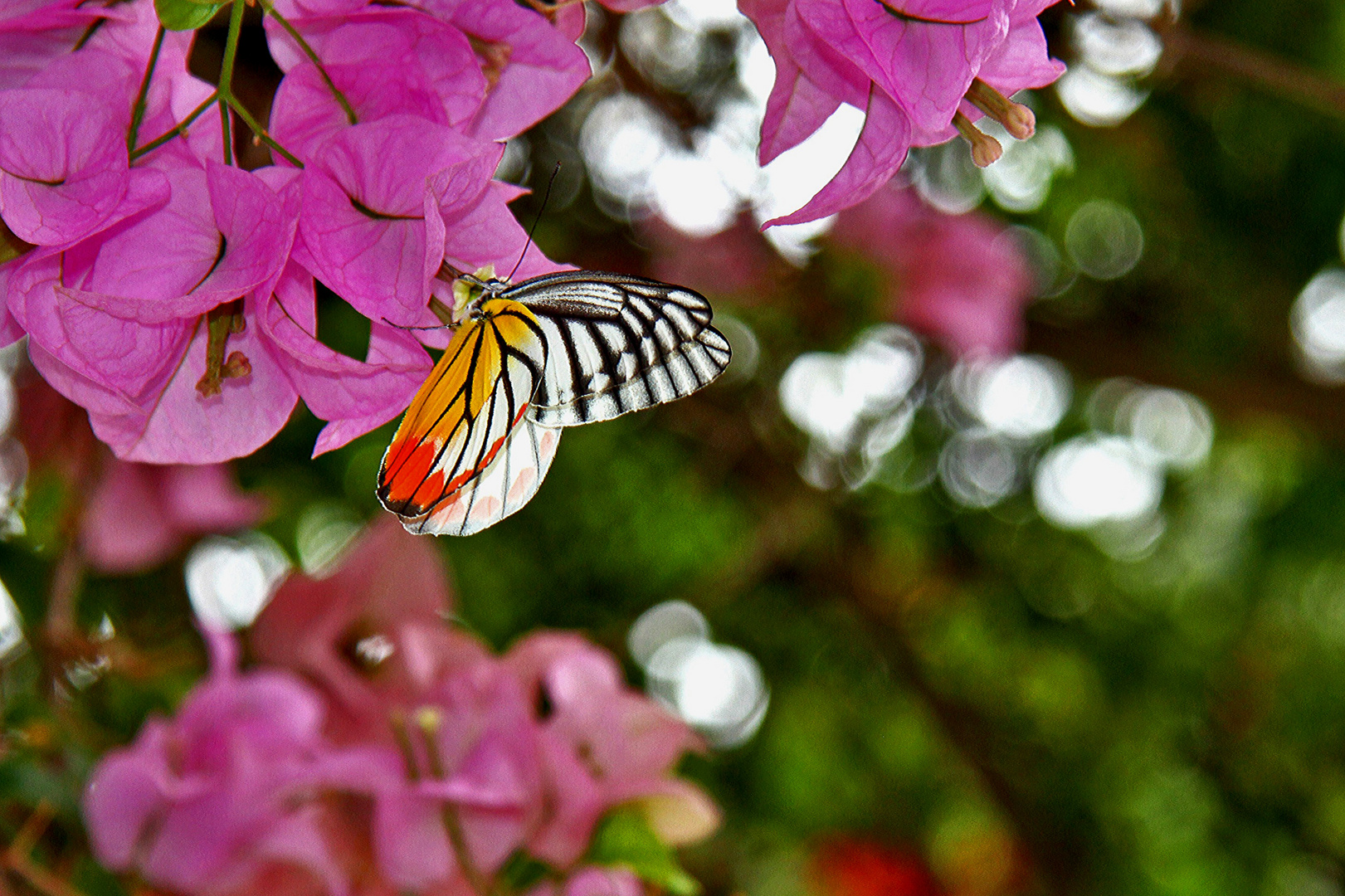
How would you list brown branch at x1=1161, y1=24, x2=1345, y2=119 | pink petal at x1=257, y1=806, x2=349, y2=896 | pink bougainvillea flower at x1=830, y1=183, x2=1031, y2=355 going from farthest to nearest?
pink bougainvillea flower at x1=830, y1=183, x2=1031, y2=355
brown branch at x1=1161, y1=24, x2=1345, y2=119
pink petal at x1=257, y1=806, x2=349, y2=896

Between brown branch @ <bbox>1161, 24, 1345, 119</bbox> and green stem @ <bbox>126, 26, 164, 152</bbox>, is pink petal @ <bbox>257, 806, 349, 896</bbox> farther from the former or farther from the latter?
brown branch @ <bbox>1161, 24, 1345, 119</bbox>

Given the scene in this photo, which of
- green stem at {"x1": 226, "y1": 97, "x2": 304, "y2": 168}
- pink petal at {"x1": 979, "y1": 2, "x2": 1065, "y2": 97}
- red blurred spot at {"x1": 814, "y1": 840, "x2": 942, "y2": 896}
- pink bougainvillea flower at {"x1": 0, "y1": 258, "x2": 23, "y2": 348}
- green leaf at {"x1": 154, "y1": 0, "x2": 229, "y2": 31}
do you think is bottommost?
red blurred spot at {"x1": 814, "y1": 840, "x2": 942, "y2": 896}

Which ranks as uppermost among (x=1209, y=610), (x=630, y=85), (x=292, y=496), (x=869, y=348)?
(x=630, y=85)

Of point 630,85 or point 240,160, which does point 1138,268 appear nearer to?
point 630,85

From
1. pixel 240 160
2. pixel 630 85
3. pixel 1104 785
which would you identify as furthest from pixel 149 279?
pixel 1104 785

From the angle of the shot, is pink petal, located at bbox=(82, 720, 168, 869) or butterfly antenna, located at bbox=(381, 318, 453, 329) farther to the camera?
pink petal, located at bbox=(82, 720, 168, 869)

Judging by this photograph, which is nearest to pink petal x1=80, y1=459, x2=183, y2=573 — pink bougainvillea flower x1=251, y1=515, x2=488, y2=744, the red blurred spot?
pink bougainvillea flower x1=251, y1=515, x2=488, y2=744

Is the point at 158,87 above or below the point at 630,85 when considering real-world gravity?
above
